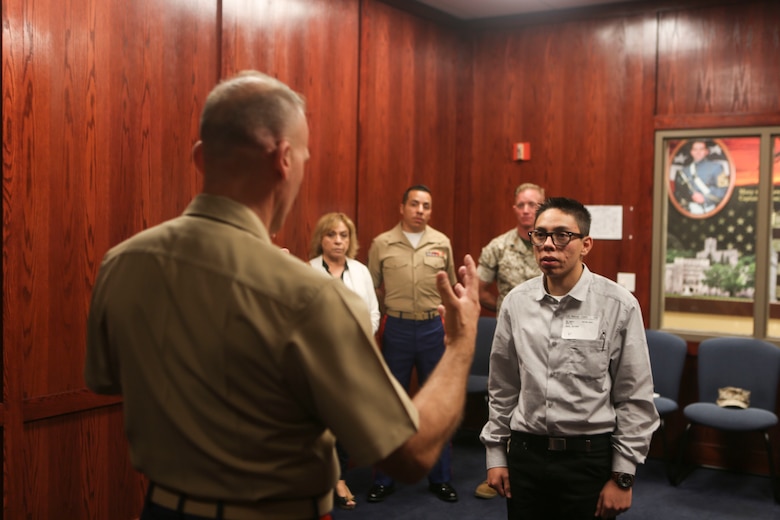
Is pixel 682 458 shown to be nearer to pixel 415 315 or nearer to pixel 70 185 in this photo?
pixel 415 315

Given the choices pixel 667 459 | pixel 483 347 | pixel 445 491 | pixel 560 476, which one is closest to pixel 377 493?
pixel 445 491

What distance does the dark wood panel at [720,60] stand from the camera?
5020 mm

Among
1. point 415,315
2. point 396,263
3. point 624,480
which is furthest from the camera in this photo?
point 396,263

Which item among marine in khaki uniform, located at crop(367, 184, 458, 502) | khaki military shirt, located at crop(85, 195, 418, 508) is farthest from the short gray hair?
marine in khaki uniform, located at crop(367, 184, 458, 502)

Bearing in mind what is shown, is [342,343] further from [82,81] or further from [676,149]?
[676,149]

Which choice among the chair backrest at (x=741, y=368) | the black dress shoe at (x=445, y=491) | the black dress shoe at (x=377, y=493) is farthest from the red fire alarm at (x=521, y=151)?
the black dress shoe at (x=377, y=493)

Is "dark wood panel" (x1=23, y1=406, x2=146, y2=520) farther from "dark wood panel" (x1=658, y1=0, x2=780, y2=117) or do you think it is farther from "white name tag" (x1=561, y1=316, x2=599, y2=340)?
"dark wood panel" (x1=658, y1=0, x2=780, y2=117)

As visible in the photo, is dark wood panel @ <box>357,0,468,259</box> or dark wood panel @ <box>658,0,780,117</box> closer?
dark wood panel @ <box>658,0,780,117</box>

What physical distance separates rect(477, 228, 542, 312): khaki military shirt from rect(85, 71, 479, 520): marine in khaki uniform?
136 inches

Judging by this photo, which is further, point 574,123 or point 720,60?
point 574,123

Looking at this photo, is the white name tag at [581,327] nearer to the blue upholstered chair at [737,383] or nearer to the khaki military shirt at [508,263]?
the khaki military shirt at [508,263]

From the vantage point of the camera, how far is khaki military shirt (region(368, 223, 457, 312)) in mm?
4699

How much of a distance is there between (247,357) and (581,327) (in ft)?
4.90

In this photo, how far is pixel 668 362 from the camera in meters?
5.05
